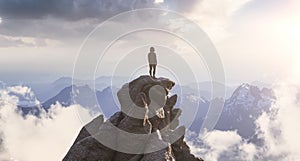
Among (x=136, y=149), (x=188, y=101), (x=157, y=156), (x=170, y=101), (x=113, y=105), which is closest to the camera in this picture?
(x=157, y=156)

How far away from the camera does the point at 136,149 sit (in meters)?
45.9

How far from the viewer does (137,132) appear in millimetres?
47031

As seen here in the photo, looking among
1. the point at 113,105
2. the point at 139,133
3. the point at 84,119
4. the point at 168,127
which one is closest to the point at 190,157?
the point at 168,127

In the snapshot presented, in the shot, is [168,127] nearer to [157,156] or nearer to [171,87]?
[171,87]

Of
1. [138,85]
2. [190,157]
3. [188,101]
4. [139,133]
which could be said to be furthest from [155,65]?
[190,157]

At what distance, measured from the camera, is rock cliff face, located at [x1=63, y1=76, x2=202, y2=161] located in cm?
4547

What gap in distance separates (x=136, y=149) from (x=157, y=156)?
395cm

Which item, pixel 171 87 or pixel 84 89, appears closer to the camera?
pixel 84 89

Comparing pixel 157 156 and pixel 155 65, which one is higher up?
pixel 155 65

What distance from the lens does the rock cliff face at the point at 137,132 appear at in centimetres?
4547

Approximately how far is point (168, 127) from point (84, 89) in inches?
615

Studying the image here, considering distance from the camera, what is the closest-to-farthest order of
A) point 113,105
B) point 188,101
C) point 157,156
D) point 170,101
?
point 157,156 → point 113,105 → point 188,101 → point 170,101

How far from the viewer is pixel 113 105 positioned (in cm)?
5222

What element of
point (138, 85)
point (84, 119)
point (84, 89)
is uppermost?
point (138, 85)
